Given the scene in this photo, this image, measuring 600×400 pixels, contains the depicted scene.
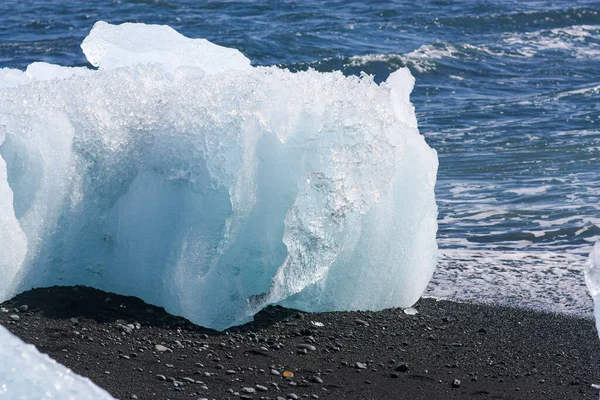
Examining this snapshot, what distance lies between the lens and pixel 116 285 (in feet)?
18.6

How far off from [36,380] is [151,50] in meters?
4.31

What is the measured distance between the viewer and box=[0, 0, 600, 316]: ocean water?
7.73m

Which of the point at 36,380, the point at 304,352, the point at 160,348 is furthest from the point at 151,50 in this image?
the point at 36,380

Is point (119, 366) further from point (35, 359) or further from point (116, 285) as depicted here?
point (35, 359)

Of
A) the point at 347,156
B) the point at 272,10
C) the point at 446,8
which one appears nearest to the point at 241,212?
the point at 347,156

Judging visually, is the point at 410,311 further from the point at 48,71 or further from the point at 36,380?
the point at 36,380

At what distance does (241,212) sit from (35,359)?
235 cm

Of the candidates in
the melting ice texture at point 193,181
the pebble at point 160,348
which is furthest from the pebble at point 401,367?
the pebble at point 160,348

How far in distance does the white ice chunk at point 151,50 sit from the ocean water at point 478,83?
2.38m

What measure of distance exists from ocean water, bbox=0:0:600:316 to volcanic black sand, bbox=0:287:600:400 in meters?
0.88

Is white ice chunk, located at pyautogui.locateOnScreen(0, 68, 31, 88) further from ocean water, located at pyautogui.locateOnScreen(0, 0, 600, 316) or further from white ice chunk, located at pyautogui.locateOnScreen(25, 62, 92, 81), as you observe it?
ocean water, located at pyautogui.locateOnScreen(0, 0, 600, 316)

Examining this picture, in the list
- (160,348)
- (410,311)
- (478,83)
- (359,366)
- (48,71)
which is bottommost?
(478,83)

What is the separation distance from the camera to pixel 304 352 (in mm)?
5199

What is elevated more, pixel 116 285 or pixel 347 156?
pixel 347 156
